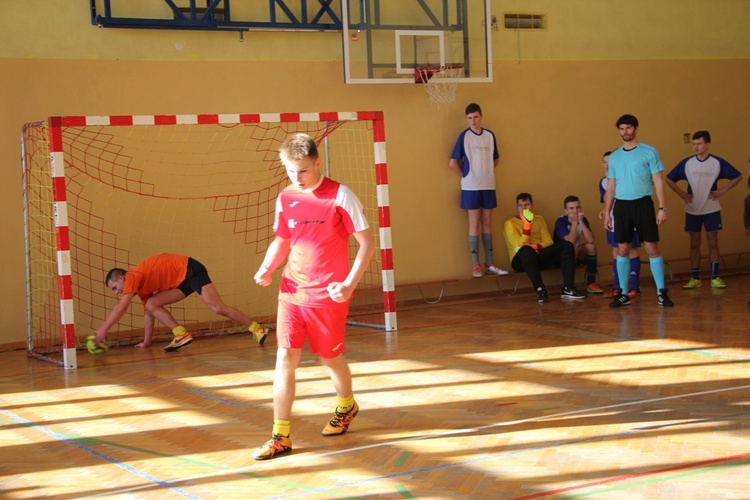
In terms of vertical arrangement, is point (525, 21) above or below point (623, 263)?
above

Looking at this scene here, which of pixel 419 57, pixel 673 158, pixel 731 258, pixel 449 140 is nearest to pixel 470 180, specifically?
pixel 449 140

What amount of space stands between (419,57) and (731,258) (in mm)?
5576

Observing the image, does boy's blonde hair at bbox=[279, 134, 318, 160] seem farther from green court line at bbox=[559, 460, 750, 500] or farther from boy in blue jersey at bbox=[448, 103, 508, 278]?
boy in blue jersey at bbox=[448, 103, 508, 278]

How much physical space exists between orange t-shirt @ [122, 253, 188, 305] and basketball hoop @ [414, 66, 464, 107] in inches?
139

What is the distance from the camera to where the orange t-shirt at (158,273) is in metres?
8.37

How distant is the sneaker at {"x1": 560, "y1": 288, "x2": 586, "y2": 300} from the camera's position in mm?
10448

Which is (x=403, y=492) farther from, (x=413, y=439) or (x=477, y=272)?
(x=477, y=272)

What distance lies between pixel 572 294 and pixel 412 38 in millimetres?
3435

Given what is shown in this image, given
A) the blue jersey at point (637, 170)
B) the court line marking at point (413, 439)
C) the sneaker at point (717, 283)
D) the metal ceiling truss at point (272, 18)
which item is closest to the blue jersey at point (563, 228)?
the sneaker at point (717, 283)

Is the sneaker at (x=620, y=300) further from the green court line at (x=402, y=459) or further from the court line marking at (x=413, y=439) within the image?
the green court line at (x=402, y=459)

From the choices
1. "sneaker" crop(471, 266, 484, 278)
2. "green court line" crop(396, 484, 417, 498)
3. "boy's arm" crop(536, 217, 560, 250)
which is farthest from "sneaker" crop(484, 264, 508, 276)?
"green court line" crop(396, 484, 417, 498)

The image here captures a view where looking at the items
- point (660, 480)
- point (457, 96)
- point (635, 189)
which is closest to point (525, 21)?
point (457, 96)

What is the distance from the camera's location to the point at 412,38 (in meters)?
10.2

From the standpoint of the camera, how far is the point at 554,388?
6070mm
